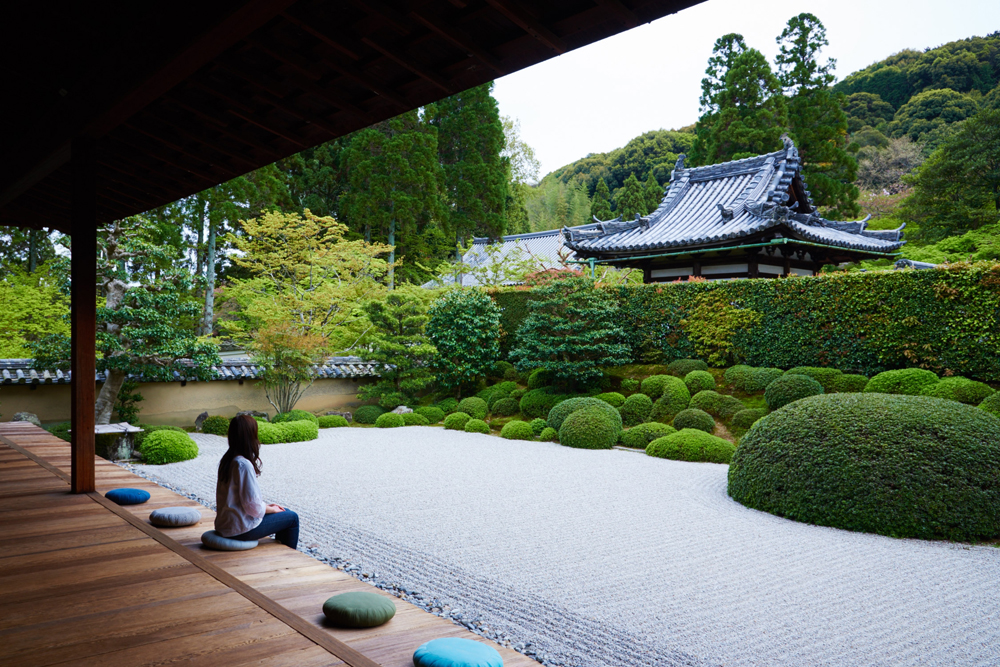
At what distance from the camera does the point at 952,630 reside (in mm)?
3660

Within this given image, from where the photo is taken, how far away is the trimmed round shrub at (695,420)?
403 inches

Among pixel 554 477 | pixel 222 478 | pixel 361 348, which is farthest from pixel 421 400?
pixel 222 478

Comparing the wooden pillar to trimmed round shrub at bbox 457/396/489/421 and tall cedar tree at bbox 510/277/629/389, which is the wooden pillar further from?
trimmed round shrub at bbox 457/396/489/421

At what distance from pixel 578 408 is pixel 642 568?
21.3 feet

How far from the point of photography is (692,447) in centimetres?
929

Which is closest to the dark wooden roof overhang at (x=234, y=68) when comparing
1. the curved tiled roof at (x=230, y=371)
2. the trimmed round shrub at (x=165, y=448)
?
the trimmed round shrub at (x=165, y=448)

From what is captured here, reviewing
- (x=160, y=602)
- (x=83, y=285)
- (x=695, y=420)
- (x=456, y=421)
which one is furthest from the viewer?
(x=456, y=421)

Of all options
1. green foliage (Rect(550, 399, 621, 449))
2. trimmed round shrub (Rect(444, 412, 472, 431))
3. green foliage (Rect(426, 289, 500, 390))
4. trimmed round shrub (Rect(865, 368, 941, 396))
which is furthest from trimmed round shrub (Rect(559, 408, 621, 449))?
green foliage (Rect(426, 289, 500, 390))

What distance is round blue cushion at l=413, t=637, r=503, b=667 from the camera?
7.61 ft

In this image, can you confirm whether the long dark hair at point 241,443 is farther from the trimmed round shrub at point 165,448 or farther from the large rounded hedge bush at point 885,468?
the trimmed round shrub at point 165,448

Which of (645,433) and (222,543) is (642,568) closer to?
(222,543)

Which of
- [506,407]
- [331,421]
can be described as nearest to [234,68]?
[506,407]

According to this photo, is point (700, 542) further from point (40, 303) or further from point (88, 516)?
point (40, 303)

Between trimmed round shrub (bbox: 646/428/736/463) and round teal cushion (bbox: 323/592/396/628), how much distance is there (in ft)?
23.8
